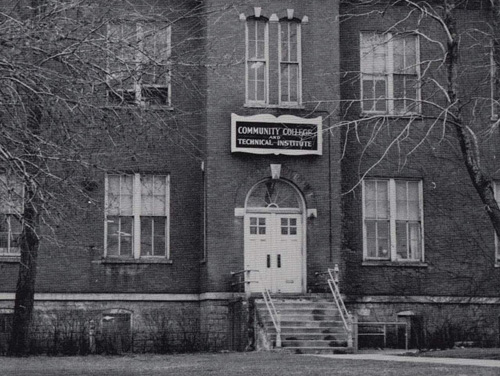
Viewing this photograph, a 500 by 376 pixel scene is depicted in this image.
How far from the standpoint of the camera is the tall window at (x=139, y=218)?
104 ft

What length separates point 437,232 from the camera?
3319 centimetres

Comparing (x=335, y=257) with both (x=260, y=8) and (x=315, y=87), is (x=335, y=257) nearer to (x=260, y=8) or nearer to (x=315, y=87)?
(x=315, y=87)

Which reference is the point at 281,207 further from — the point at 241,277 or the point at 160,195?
the point at 160,195

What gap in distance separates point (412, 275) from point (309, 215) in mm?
3784

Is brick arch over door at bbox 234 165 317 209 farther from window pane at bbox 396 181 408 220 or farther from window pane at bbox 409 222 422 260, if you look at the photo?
window pane at bbox 409 222 422 260

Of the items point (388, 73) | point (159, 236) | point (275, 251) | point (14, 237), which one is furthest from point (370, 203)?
point (14, 237)

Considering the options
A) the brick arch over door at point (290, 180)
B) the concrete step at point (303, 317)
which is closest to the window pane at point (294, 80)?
the brick arch over door at point (290, 180)

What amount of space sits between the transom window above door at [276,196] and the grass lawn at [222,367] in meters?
8.69

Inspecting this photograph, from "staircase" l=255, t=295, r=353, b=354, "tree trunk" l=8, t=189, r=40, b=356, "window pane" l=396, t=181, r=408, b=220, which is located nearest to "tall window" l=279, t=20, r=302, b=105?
"window pane" l=396, t=181, r=408, b=220

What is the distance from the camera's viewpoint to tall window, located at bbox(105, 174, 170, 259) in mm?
31641

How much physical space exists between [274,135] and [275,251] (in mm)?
3237

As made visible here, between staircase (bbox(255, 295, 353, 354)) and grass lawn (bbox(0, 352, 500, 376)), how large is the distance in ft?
14.3

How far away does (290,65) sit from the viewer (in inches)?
1257

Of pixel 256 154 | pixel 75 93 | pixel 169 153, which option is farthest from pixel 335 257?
pixel 75 93
